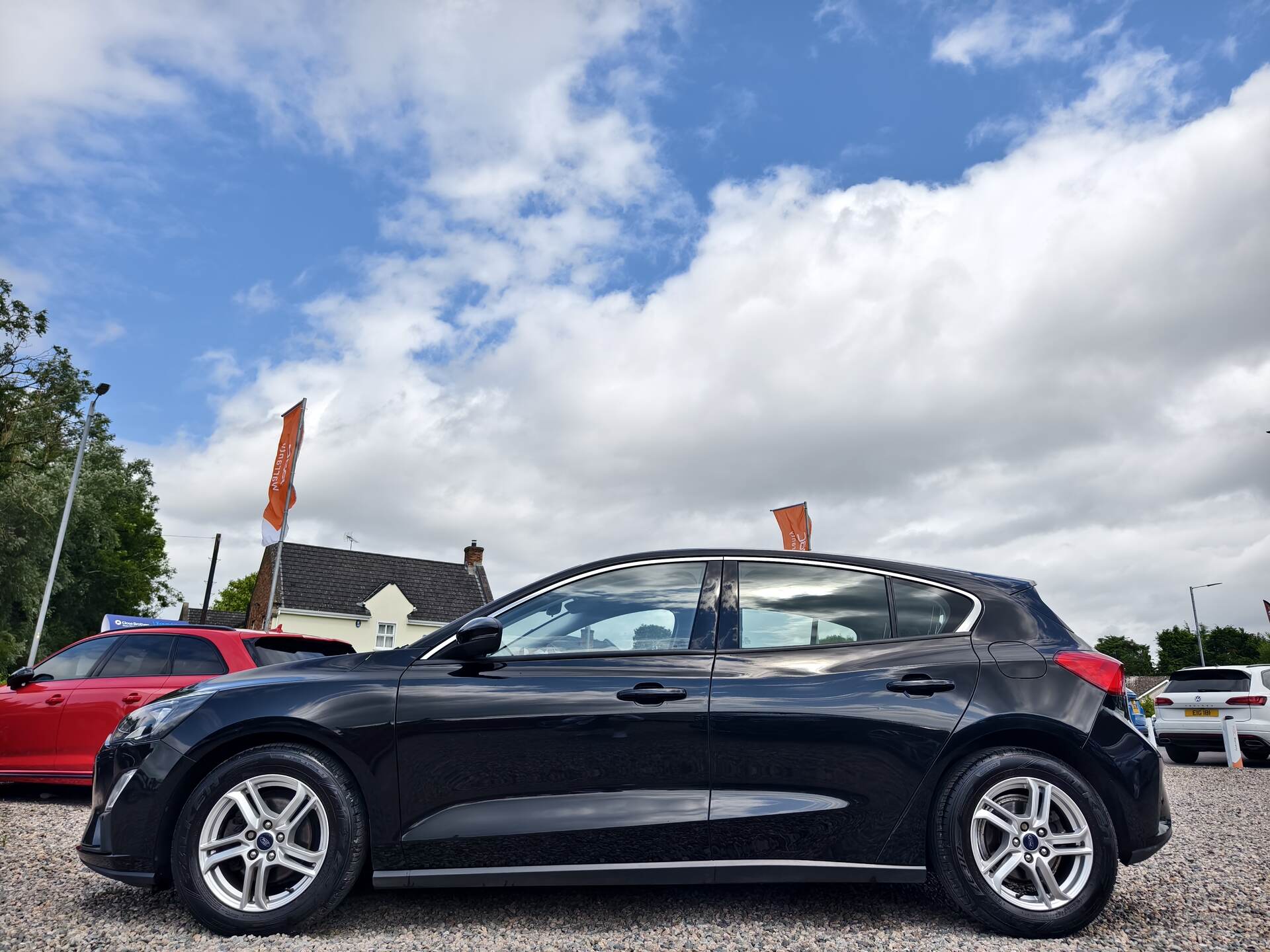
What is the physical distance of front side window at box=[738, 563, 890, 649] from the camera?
12.9 ft

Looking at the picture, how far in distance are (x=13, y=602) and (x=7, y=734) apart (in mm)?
32704

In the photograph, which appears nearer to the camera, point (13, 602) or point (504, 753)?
point (504, 753)

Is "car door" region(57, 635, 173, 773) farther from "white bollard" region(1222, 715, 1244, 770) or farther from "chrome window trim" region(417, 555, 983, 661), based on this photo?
"white bollard" region(1222, 715, 1244, 770)

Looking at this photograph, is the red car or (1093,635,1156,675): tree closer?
the red car

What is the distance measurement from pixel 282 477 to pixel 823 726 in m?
19.1

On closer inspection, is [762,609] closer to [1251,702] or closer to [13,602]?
[1251,702]

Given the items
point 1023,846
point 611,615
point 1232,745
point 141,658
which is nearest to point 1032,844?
point 1023,846

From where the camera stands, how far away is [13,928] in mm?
3648

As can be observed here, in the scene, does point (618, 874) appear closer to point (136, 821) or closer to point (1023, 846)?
point (1023, 846)

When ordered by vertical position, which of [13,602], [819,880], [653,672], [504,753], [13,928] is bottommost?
[13,928]

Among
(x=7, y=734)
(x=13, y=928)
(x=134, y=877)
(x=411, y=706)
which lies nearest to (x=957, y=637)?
(x=411, y=706)

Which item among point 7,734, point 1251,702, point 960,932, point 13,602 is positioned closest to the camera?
point 960,932

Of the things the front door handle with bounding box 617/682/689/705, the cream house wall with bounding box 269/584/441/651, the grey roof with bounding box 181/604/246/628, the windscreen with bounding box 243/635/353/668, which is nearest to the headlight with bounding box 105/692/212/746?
the front door handle with bounding box 617/682/689/705

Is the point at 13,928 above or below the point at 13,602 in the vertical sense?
below
